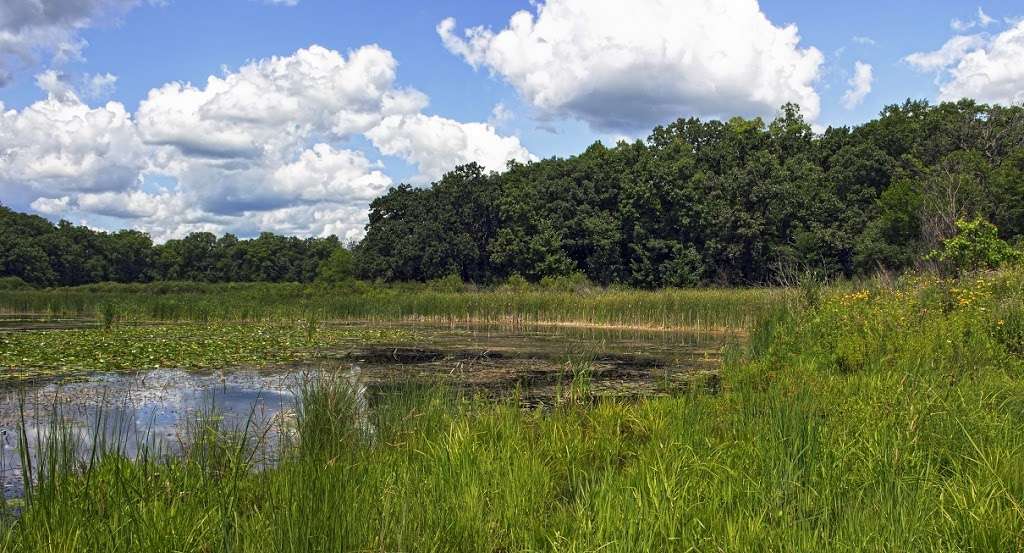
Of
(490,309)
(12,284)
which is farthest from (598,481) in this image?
(12,284)

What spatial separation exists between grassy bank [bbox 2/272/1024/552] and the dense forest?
1288 inches

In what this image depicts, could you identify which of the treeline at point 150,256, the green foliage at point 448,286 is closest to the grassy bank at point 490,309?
the green foliage at point 448,286

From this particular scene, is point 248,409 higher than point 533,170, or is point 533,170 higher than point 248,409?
point 533,170

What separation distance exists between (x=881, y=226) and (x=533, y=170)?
2544 cm

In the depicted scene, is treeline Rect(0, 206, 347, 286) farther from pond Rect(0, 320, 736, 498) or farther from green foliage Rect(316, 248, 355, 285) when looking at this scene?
pond Rect(0, 320, 736, 498)

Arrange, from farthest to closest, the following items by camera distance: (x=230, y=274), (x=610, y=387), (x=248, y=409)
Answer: (x=230, y=274), (x=610, y=387), (x=248, y=409)

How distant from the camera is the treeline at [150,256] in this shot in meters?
63.7

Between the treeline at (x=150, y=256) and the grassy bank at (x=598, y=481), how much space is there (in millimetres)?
62525

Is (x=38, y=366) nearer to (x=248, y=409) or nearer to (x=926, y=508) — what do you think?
(x=248, y=409)

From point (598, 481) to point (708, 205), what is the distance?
4105 cm

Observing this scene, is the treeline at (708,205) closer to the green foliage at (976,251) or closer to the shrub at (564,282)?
the shrub at (564,282)

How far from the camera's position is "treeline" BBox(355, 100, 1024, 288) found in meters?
39.8

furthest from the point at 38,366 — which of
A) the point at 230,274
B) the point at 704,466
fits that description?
the point at 230,274

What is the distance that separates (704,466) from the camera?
4.27 m
